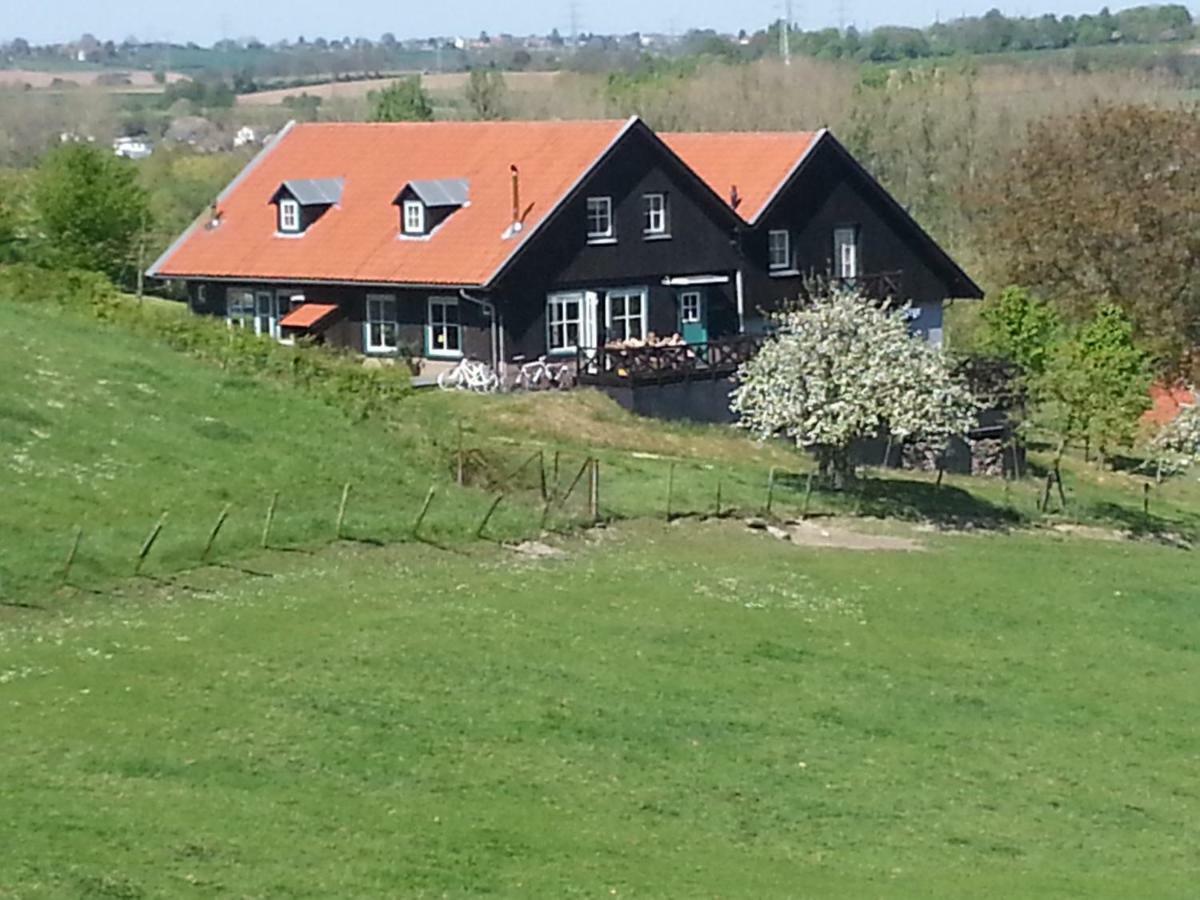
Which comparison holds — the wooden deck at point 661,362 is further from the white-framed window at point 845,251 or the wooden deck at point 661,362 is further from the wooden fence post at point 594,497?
the wooden fence post at point 594,497

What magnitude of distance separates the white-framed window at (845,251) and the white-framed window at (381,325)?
39.7 ft

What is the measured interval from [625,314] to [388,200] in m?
6.59

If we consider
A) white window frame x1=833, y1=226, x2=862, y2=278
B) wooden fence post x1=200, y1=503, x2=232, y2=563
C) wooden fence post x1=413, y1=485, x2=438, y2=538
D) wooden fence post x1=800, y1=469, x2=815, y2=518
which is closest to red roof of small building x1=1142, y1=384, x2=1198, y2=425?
white window frame x1=833, y1=226, x2=862, y2=278

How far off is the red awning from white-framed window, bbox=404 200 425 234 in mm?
2576

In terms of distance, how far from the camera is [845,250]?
58344 millimetres

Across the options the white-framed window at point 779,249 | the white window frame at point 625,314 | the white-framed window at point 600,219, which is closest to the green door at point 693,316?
the white window frame at point 625,314

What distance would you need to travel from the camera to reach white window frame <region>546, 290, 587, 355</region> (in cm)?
5206

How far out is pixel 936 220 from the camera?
97812 millimetres

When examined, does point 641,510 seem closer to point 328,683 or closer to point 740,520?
point 740,520

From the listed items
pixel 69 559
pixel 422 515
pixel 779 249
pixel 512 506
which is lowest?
pixel 512 506

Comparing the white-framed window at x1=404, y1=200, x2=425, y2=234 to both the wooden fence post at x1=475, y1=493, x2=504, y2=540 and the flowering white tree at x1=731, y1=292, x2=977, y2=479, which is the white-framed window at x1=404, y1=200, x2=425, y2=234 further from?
the wooden fence post at x1=475, y1=493, x2=504, y2=540

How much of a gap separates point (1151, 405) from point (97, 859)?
1666 inches

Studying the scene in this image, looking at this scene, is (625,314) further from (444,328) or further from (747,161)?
(747,161)

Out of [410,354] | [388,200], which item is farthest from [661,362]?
[388,200]
